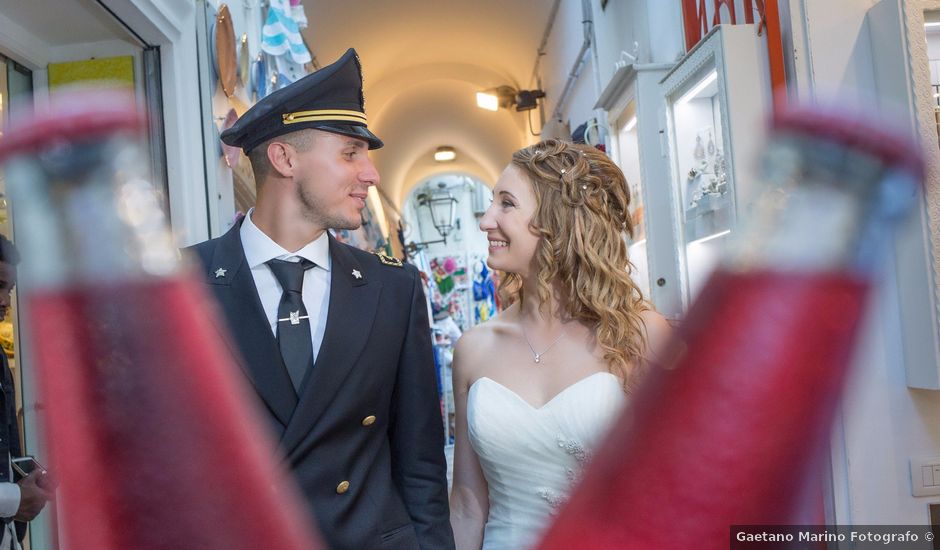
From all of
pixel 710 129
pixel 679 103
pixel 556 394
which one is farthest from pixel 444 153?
pixel 556 394

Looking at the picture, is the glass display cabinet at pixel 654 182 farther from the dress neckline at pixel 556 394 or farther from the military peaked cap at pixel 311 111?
the military peaked cap at pixel 311 111

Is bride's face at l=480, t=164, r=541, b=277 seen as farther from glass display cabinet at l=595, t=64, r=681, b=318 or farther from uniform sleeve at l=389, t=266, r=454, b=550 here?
glass display cabinet at l=595, t=64, r=681, b=318

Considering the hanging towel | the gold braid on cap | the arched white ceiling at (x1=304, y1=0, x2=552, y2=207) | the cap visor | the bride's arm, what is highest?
the arched white ceiling at (x1=304, y1=0, x2=552, y2=207)

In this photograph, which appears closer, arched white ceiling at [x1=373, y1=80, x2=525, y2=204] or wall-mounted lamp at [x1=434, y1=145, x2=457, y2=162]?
arched white ceiling at [x1=373, y1=80, x2=525, y2=204]

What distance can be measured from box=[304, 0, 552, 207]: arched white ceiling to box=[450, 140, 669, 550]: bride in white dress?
377 centimetres

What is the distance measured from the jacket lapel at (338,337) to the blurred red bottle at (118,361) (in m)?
0.92

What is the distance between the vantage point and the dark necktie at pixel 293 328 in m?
1.39

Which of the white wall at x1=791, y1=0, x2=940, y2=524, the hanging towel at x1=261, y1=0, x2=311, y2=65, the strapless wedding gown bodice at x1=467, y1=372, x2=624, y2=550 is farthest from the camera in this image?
the hanging towel at x1=261, y1=0, x2=311, y2=65

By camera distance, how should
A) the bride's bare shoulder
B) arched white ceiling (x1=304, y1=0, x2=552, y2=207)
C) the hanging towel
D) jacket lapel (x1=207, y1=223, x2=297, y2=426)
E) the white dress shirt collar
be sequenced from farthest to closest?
1. arched white ceiling (x1=304, y1=0, x2=552, y2=207)
2. the hanging towel
3. the bride's bare shoulder
4. the white dress shirt collar
5. jacket lapel (x1=207, y1=223, x2=297, y2=426)

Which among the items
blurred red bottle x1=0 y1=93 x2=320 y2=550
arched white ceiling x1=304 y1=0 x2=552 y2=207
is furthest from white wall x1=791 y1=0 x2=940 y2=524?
arched white ceiling x1=304 y1=0 x2=552 y2=207

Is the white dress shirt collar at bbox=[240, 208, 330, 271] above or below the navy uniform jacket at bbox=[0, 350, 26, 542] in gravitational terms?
above

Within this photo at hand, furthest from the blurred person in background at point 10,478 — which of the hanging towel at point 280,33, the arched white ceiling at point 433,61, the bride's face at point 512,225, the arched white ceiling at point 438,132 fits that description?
the arched white ceiling at point 438,132

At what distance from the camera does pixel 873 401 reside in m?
2.05

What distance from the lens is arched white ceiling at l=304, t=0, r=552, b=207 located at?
5996 millimetres
